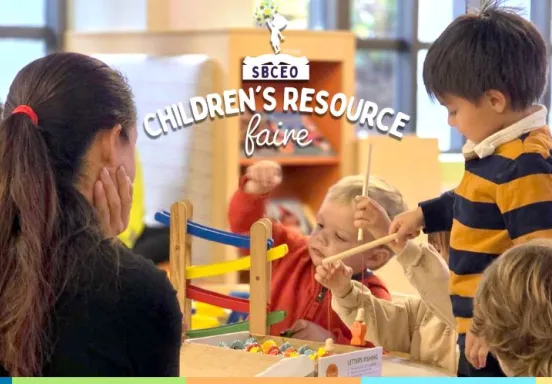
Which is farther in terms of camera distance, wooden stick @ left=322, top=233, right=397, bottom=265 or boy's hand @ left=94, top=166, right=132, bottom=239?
wooden stick @ left=322, top=233, right=397, bottom=265

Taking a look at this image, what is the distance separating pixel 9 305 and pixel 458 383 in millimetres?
338

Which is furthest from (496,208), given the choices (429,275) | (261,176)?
(261,176)

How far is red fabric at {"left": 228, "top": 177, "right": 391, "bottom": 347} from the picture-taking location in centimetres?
104

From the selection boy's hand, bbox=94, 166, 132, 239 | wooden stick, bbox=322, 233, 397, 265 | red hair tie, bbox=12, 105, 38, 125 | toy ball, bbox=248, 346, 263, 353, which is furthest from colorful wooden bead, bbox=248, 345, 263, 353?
red hair tie, bbox=12, 105, 38, 125

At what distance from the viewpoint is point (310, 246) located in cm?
106

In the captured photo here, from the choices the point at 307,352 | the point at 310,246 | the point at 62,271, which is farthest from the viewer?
the point at 310,246

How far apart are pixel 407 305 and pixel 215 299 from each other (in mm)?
213

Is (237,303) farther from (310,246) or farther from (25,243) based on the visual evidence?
(25,243)

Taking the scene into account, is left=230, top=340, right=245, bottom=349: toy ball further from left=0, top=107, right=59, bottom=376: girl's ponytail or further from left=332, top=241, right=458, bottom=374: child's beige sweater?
left=0, top=107, right=59, bottom=376: girl's ponytail

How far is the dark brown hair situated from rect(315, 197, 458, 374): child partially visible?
0.40 m

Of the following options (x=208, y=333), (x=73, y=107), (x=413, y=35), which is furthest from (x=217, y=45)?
(x=73, y=107)

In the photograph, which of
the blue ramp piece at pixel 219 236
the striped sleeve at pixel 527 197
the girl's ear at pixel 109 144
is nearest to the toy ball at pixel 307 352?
the blue ramp piece at pixel 219 236

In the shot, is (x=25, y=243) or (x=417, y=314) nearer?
(x=25, y=243)

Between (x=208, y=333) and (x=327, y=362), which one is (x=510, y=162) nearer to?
(x=327, y=362)
